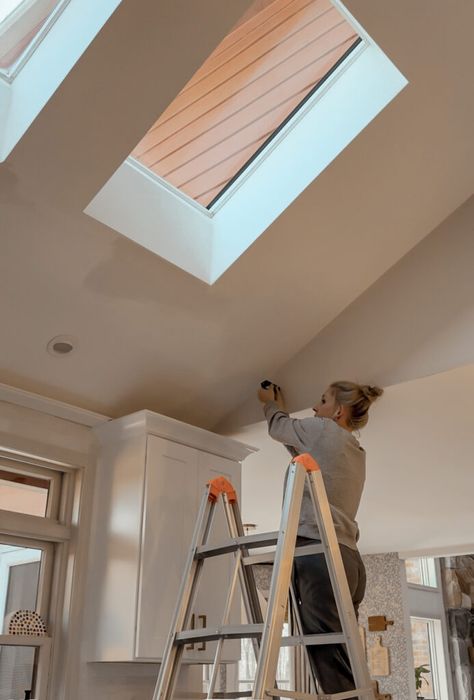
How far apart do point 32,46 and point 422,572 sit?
8.57 m

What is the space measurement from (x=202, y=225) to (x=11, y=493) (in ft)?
4.83

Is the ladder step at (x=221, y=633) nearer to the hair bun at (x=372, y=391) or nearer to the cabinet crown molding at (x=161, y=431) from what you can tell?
the cabinet crown molding at (x=161, y=431)

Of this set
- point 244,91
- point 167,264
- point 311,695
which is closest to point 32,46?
point 244,91

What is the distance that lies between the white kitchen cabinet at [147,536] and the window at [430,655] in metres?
6.40

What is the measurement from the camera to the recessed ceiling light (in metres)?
3.22

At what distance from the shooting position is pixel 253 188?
10.7 feet

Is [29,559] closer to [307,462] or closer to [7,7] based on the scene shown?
[307,462]

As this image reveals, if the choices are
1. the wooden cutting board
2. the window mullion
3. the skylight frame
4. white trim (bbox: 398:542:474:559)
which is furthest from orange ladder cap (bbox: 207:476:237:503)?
the wooden cutting board

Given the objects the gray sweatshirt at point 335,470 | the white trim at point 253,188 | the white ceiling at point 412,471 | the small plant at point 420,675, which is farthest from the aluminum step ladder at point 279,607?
the small plant at point 420,675

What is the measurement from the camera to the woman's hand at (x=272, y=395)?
3755 millimetres

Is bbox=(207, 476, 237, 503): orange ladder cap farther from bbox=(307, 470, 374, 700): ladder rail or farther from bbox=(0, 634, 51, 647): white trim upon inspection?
bbox=(0, 634, 51, 647): white trim

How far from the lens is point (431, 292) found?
3.48 metres

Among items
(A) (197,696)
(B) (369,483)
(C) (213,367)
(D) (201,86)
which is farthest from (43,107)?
(B) (369,483)

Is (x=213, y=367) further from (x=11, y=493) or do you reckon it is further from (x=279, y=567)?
(x=279, y=567)
